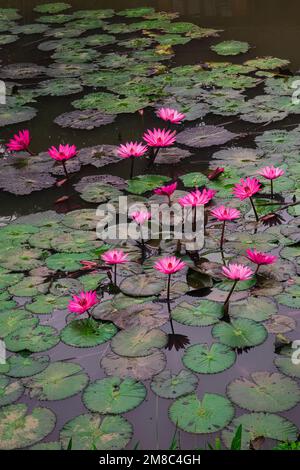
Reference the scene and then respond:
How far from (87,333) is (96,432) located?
1.45ft

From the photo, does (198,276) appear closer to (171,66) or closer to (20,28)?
(171,66)

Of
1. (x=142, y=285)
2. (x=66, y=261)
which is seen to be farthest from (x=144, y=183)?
(x=142, y=285)

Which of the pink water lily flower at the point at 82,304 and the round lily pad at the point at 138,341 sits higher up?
the pink water lily flower at the point at 82,304

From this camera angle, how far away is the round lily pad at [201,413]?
1871 mm

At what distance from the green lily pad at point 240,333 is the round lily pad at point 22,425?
58 centimetres

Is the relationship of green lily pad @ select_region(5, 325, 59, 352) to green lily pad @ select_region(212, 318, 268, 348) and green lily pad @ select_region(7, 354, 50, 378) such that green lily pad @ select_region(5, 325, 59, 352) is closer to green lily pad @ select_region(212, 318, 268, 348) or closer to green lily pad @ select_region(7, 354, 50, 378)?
green lily pad @ select_region(7, 354, 50, 378)

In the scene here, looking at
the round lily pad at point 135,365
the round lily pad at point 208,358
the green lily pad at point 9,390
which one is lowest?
the green lily pad at point 9,390

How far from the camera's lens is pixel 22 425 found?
1926 mm

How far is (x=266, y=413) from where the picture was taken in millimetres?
1896

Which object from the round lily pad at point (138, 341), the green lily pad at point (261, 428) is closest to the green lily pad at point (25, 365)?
the round lily pad at point (138, 341)

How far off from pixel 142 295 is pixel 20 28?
3.98 metres

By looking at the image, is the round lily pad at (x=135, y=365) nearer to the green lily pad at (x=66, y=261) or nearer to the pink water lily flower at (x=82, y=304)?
the pink water lily flower at (x=82, y=304)

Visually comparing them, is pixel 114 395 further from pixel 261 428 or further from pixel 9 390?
pixel 261 428

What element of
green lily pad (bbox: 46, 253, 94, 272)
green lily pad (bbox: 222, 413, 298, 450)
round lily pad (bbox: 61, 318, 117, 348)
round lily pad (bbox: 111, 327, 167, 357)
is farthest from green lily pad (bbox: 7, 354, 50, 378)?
green lily pad (bbox: 222, 413, 298, 450)
